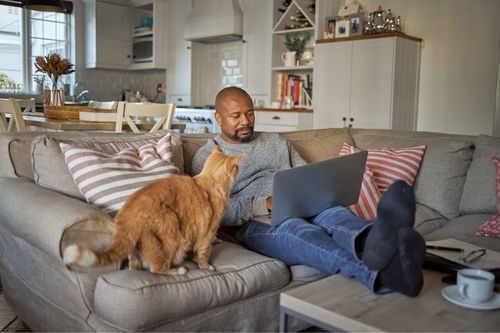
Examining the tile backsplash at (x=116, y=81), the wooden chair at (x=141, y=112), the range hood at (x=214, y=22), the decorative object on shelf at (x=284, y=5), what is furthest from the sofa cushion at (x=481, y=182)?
the tile backsplash at (x=116, y=81)

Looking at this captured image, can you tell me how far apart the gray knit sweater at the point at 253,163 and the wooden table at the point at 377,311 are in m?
0.66

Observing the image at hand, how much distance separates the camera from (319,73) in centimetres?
481

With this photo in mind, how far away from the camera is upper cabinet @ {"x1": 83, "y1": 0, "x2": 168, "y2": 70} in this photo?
6.81m

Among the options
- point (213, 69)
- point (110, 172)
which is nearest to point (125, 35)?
point (213, 69)

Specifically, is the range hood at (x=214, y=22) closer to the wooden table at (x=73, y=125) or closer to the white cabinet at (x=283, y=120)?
the white cabinet at (x=283, y=120)

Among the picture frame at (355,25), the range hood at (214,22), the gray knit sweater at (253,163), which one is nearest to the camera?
the gray knit sweater at (253,163)

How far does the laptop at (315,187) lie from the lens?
1.62 m

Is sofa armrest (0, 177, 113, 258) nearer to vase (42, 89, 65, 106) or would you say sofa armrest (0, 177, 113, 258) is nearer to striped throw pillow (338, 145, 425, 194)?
striped throw pillow (338, 145, 425, 194)

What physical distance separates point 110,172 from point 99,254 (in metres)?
0.56

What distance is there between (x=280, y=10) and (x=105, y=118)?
2859 millimetres

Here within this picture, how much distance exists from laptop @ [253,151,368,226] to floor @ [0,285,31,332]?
3.51ft

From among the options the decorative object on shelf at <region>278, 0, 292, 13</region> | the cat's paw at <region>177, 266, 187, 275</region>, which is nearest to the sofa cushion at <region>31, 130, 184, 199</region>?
the cat's paw at <region>177, 266, 187, 275</region>

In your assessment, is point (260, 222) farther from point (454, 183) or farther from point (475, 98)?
point (475, 98)

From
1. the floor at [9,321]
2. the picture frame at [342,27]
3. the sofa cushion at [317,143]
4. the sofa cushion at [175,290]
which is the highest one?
the picture frame at [342,27]
